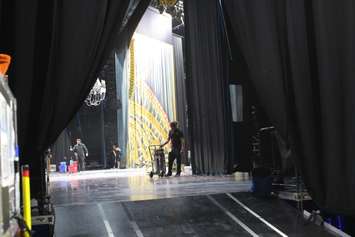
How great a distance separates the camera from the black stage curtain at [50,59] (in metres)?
4.75

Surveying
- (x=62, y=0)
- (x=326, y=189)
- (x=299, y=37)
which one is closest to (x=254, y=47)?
Result: (x=299, y=37)

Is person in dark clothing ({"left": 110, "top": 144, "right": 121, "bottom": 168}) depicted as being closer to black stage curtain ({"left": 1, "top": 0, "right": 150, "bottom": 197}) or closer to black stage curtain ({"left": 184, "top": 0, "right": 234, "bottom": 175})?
black stage curtain ({"left": 184, "top": 0, "right": 234, "bottom": 175})

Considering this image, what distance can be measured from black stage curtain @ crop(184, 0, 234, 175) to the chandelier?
9355 mm

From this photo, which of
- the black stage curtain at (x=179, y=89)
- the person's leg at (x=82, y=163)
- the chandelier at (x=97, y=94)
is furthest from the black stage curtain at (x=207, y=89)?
the chandelier at (x=97, y=94)

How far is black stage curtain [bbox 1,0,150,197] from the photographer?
15.6ft

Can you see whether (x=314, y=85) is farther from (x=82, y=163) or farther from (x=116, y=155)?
(x=116, y=155)

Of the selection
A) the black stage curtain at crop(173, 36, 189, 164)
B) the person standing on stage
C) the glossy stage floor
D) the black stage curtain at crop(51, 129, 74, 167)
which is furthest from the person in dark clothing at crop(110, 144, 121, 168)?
the glossy stage floor

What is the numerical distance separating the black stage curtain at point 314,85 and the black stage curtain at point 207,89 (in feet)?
15.4

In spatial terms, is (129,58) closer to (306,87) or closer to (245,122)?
(245,122)

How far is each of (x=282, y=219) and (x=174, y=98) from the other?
15.1 metres

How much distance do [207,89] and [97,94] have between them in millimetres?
10671

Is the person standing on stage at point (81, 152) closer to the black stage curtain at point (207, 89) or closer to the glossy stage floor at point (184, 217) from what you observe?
the black stage curtain at point (207, 89)

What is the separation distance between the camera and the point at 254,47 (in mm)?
5410

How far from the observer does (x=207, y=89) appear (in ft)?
35.9
